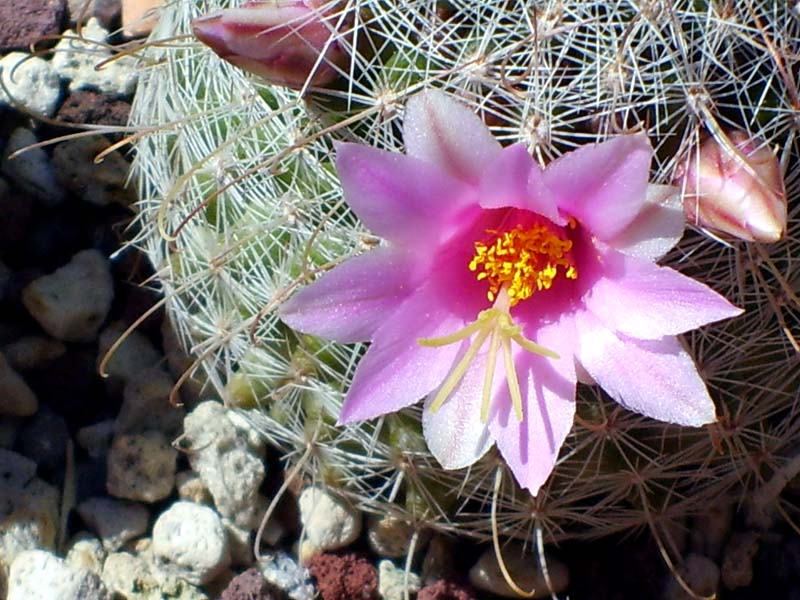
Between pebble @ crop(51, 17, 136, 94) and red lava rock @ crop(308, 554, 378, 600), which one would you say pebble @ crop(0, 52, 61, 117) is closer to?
pebble @ crop(51, 17, 136, 94)

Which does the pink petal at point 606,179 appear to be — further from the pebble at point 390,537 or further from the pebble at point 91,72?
the pebble at point 91,72

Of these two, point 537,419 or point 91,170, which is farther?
point 91,170

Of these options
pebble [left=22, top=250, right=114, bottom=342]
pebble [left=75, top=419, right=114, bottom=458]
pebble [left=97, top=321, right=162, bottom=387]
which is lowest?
pebble [left=75, top=419, right=114, bottom=458]

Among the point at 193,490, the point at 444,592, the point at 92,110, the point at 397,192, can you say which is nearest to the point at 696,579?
the point at 444,592

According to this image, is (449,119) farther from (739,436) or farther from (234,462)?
(234,462)

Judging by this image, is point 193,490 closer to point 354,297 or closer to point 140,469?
point 140,469

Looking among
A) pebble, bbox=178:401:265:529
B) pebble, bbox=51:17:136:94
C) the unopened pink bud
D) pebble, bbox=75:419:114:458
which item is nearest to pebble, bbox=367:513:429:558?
pebble, bbox=178:401:265:529
